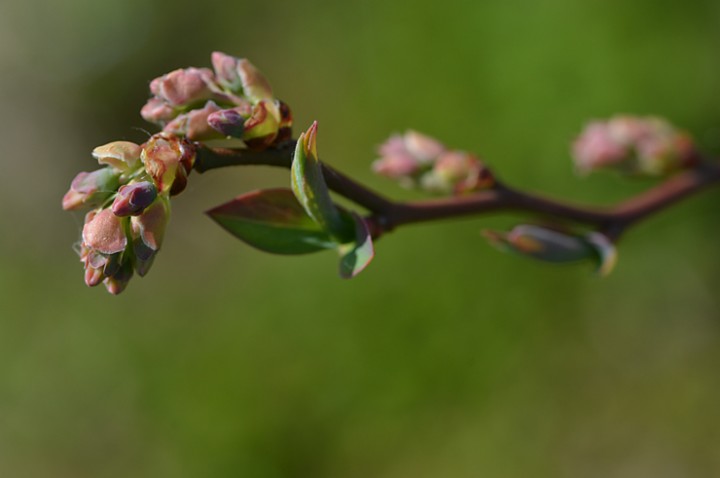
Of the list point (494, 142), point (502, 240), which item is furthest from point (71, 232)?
point (502, 240)

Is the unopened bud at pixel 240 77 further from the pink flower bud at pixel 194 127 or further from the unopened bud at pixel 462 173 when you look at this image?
the unopened bud at pixel 462 173

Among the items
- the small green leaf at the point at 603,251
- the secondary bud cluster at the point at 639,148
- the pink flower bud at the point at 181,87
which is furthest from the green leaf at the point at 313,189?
the secondary bud cluster at the point at 639,148

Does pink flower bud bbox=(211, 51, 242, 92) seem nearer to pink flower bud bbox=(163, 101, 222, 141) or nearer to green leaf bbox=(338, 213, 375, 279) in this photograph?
pink flower bud bbox=(163, 101, 222, 141)

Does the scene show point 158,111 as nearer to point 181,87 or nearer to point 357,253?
point 181,87

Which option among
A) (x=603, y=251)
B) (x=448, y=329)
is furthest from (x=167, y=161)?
(x=448, y=329)

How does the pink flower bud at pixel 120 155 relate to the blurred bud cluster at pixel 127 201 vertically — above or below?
above

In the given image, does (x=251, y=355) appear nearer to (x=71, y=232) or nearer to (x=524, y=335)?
(x=524, y=335)

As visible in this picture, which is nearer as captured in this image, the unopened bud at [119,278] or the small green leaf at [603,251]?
the unopened bud at [119,278]
